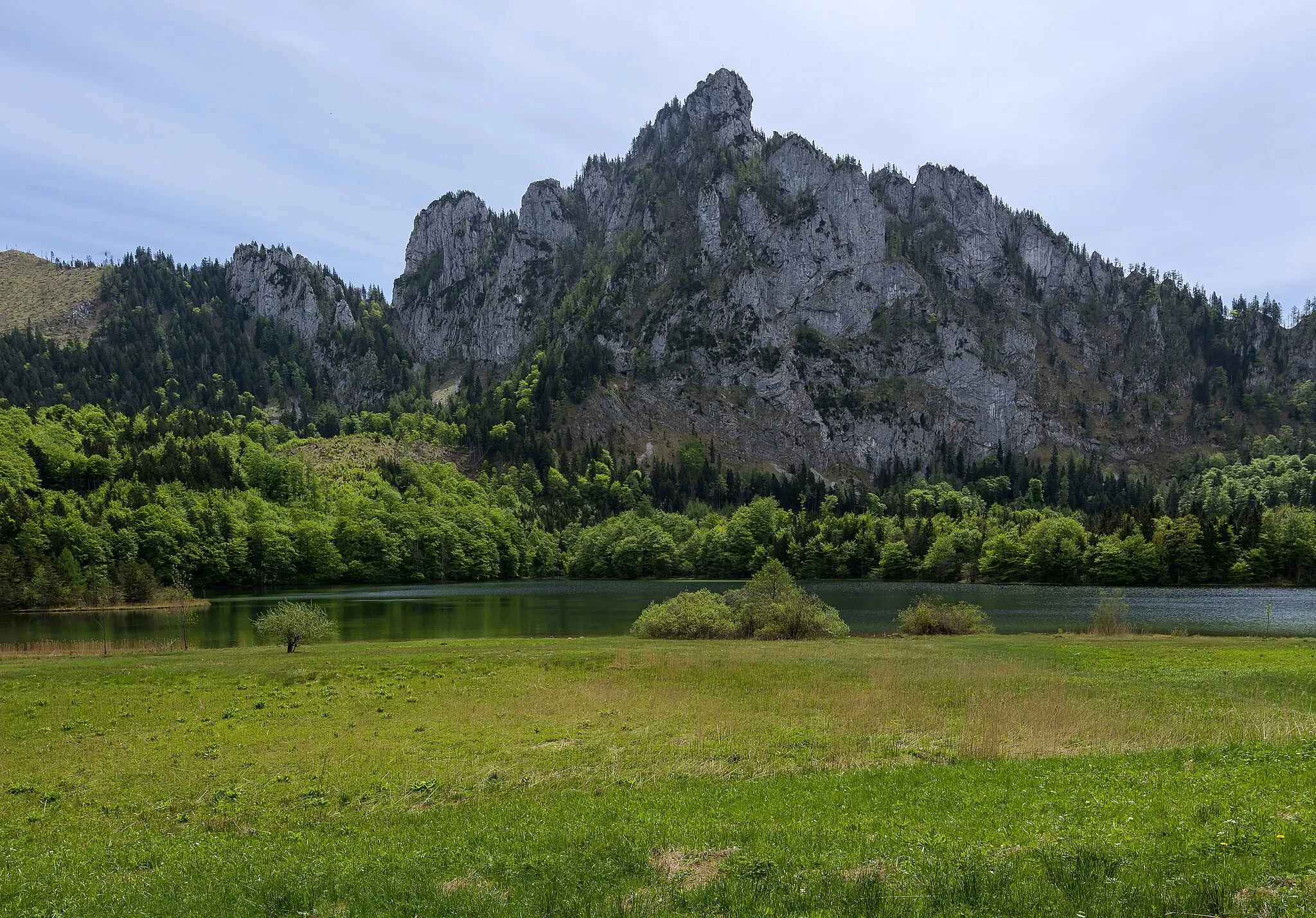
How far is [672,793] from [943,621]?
45.8 metres

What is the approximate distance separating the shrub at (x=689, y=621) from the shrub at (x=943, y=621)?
13571 millimetres

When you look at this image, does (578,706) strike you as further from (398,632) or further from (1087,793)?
(398,632)

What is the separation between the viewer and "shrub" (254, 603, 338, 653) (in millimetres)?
47156

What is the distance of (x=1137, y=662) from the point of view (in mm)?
36344

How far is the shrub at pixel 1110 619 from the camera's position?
183 feet

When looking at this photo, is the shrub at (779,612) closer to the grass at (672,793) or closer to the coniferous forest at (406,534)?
the grass at (672,793)

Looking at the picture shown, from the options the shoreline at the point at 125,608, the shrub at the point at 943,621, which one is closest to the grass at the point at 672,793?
the shrub at the point at 943,621

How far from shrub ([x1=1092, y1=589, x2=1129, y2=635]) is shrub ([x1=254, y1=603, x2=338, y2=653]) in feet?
178

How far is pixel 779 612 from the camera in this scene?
54.3 meters

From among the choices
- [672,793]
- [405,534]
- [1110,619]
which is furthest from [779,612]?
[405,534]

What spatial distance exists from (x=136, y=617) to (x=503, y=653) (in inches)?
2210

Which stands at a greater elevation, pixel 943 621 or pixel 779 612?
pixel 779 612

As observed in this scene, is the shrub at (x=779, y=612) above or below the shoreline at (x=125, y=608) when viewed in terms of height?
above

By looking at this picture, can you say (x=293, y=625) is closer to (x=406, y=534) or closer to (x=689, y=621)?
(x=689, y=621)
